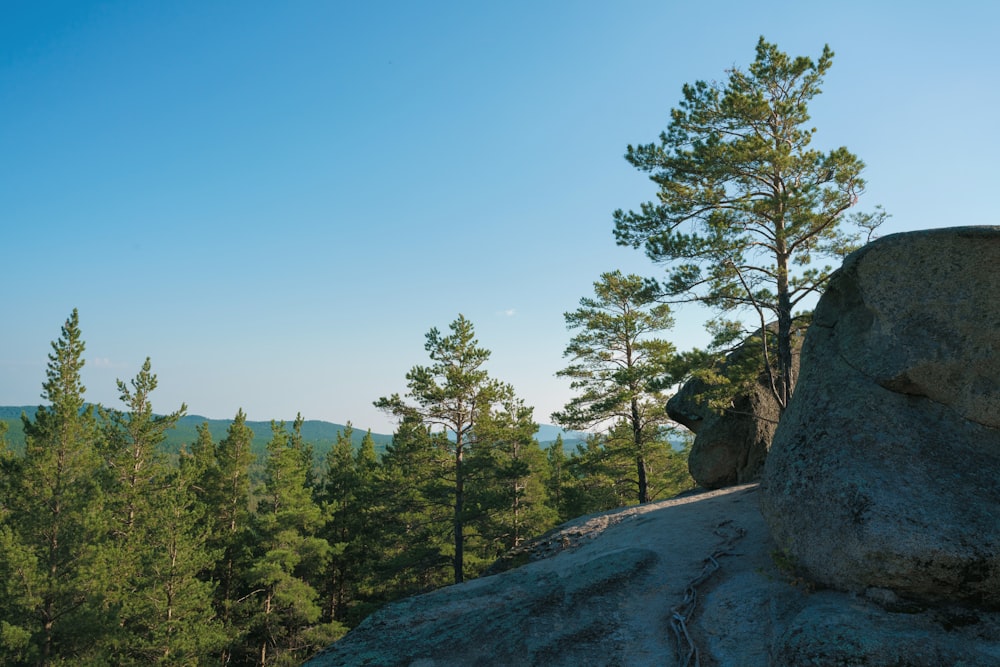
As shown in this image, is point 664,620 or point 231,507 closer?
point 664,620

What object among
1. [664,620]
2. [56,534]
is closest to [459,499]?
[56,534]

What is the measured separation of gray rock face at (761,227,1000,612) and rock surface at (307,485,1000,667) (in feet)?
1.42

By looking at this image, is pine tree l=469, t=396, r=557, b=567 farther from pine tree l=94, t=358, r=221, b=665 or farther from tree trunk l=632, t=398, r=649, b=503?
pine tree l=94, t=358, r=221, b=665

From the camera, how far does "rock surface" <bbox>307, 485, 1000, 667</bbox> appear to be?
5109 mm

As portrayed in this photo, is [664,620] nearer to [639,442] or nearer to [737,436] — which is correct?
[737,436]

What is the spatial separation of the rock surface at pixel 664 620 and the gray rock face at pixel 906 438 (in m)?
0.43

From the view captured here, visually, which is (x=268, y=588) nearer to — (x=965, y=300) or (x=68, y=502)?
(x=68, y=502)

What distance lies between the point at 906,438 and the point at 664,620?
4094 millimetres

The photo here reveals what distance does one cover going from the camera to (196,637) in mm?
19422

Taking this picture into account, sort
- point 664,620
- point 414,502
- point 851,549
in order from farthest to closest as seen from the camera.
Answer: point 414,502 → point 664,620 → point 851,549

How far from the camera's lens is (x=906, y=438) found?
21.9 feet

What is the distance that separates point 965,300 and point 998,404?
141 centimetres

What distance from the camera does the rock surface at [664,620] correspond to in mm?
5109

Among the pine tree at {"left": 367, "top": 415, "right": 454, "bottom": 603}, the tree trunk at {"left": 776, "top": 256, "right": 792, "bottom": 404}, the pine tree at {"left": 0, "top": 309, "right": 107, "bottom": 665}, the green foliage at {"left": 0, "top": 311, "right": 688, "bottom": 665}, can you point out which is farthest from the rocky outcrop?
the pine tree at {"left": 0, "top": 309, "right": 107, "bottom": 665}
